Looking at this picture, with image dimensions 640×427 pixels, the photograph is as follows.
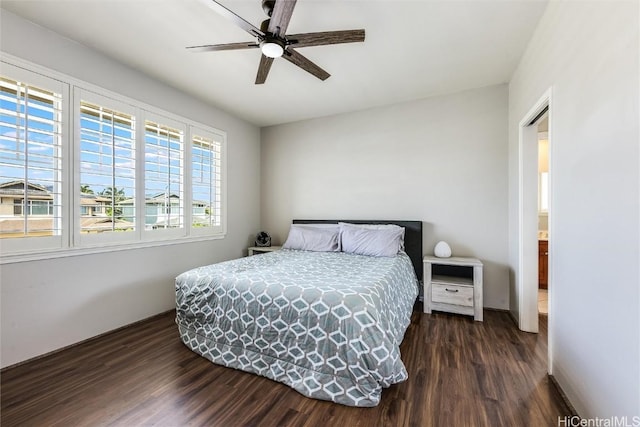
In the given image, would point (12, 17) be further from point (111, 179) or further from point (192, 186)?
point (192, 186)

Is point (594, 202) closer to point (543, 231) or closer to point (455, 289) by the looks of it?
point (455, 289)

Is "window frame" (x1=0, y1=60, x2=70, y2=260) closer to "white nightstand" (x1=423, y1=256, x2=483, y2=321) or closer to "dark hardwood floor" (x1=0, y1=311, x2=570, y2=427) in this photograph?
"dark hardwood floor" (x1=0, y1=311, x2=570, y2=427)

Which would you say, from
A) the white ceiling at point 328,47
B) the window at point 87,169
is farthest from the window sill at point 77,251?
the white ceiling at point 328,47

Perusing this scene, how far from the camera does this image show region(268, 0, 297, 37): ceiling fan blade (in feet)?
4.73

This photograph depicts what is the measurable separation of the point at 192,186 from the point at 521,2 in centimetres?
355

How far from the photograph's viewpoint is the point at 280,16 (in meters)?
1.54

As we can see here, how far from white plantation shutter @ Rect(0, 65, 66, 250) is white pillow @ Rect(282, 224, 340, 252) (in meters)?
2.34

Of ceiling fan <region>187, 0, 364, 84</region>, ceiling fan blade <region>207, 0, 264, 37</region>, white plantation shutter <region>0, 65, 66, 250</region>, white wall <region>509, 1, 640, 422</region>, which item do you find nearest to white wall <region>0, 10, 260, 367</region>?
white plantation shutter <region>0, 65, 66, 250</region>

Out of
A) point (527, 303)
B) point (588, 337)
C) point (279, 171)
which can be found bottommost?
point (527, 303)

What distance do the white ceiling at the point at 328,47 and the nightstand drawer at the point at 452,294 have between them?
7.57ft

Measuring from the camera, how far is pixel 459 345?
2314mm

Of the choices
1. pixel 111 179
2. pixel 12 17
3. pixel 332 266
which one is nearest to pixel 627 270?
pixel 332 266

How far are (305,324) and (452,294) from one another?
1.98 meters

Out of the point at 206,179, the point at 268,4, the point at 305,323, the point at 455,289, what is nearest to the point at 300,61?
the point at 268,4
